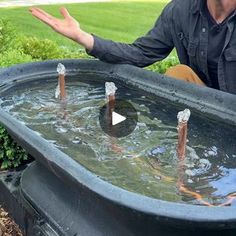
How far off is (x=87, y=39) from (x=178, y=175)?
4.80 feet

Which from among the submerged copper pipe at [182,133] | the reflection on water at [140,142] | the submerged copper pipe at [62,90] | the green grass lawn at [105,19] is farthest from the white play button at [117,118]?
the green grass lawn at [105,19]

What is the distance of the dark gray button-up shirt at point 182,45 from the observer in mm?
3515

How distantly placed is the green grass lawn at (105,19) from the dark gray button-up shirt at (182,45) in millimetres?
4759

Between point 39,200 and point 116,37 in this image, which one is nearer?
point 39,200

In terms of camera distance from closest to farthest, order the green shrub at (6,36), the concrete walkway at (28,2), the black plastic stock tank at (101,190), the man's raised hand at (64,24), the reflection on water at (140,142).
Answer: the black plastic stock tank at (101,190) → the reflection on water at (140,142) → the man's raised hand at (64,24) → the green shrub at (6,36) → the concrete walkway at (28,2)

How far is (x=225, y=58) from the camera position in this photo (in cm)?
348

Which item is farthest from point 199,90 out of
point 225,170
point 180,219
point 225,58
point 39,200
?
point 180,219

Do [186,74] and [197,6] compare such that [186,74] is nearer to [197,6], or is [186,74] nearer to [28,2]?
[197,6]

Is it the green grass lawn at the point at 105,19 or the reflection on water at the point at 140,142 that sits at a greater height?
the reflection on water at the point at 140,142

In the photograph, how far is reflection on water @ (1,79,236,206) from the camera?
7.86 feet

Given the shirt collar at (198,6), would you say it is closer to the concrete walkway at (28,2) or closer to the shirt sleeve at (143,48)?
the shirt sleeve at (143,48)

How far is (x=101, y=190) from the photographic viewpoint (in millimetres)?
1878

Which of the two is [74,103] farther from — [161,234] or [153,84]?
[161,234]

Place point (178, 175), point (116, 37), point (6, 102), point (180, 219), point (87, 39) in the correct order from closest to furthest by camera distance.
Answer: point (180, 219) → point (178, 175) → point (6, 102) → point (87, 39) → point (116, 37)
